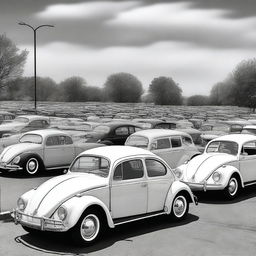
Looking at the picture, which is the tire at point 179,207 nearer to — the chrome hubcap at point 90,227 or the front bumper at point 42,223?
the chrome hubcap at point 90,227

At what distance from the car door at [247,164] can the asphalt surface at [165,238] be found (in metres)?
1.87

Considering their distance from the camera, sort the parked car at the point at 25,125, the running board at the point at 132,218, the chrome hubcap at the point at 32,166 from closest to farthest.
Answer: the running board at the point at 132,218
the chrome hubcap at the point at 32,166
the parked car at the point at 25,125

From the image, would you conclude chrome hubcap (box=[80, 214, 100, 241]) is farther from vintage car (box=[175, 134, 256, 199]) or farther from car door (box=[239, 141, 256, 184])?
car door (box=[239, 141, 256, 184])

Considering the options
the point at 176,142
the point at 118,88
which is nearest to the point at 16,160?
the point at 176,142

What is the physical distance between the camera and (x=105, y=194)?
7973 mm

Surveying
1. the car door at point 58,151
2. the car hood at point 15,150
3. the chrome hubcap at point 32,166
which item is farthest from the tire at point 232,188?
the car hood at point 15,150

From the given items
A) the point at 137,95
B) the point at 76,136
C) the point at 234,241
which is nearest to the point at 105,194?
the point at 234,241

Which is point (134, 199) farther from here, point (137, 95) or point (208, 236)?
→ point (137, 95)

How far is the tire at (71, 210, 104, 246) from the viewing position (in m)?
7.35

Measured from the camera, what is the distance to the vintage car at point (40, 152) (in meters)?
14.6

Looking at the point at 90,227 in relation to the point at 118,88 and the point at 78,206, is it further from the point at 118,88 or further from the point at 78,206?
the point at 118,88

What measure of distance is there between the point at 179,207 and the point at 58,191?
2.73m

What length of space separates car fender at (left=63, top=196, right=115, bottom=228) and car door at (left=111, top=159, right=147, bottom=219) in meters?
0.38

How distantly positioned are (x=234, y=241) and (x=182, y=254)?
1.22m
